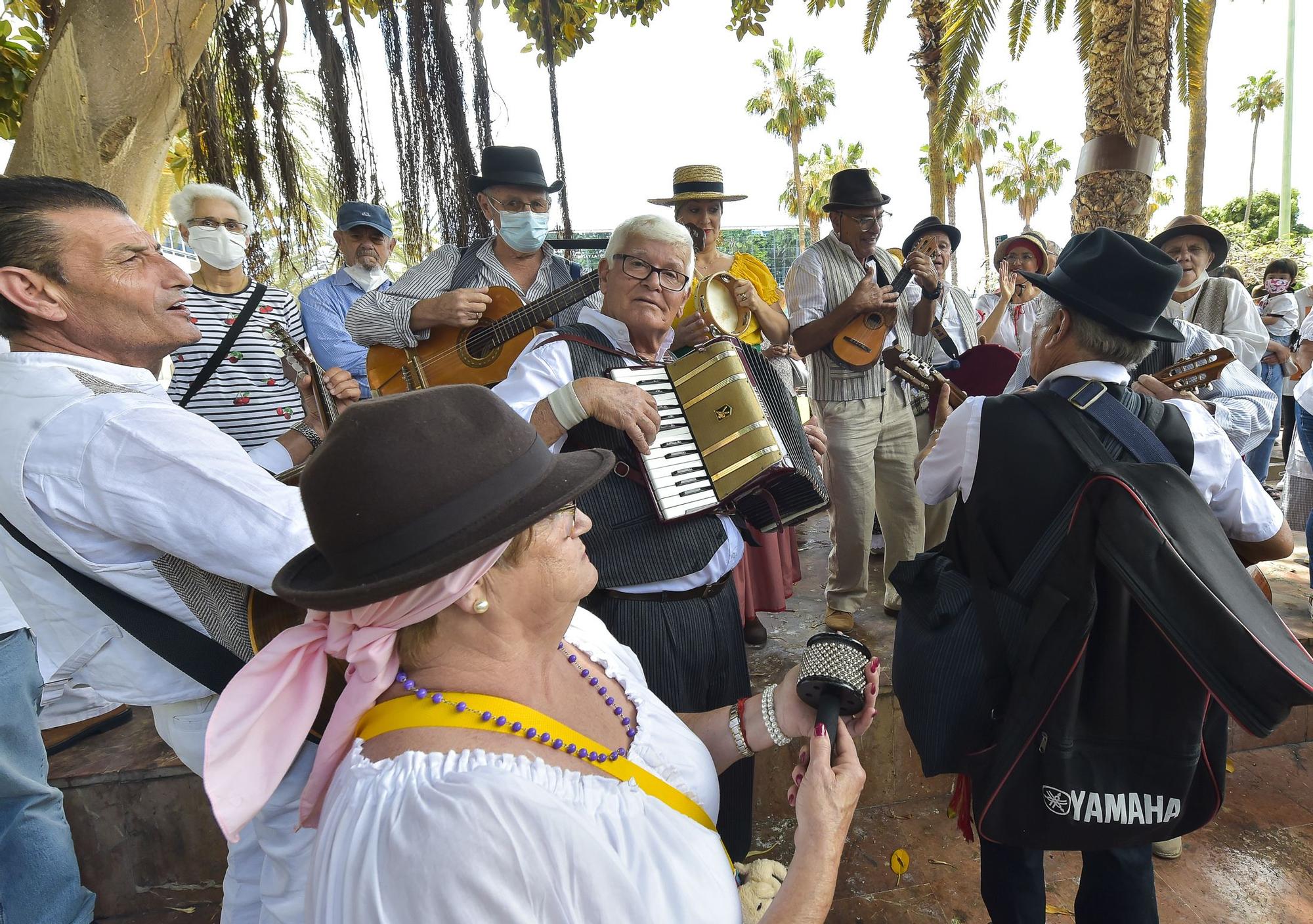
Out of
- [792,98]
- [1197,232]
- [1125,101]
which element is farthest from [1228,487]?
[792,98]

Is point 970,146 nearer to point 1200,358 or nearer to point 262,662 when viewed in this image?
point 1200,358

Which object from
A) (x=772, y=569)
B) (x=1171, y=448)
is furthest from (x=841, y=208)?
(x=1171, y=448)

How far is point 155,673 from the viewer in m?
1.66

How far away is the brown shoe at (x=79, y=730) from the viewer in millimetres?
2988

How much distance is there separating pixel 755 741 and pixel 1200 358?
2756 mm

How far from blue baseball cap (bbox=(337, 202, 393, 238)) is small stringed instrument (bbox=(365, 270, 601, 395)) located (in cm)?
124

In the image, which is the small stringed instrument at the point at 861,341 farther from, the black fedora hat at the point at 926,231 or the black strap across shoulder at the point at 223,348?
the black strap across shoulder at the point at 223,348

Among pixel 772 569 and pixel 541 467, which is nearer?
pixel 541 467

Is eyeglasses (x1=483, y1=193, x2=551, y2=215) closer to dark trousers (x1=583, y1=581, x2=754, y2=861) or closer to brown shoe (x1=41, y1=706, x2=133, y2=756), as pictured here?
dark trousers (x1=583, y1=581, x2=754, y2=861)

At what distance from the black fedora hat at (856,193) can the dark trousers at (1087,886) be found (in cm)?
348

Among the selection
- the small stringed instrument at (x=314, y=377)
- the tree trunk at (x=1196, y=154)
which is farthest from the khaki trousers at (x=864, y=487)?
the tree trunk at (x=1196, y=154)

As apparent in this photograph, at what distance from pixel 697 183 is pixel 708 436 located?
2.71 meters

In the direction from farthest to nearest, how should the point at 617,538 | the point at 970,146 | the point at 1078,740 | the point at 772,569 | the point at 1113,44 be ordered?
the point at 970,146 → the point at 1113,44 → the point at 772,569 → the point at 617,538 → the point at 1078,740

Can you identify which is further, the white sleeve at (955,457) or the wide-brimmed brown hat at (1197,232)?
the wide-brimmed brown hat at (1197,232)
